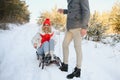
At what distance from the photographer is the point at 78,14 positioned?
521 centimetres

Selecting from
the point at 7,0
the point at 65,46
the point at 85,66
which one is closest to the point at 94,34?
the point at 85,66

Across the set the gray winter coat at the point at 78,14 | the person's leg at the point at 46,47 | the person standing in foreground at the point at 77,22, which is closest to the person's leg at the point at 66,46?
the person standing in foreground at the point at 77,22

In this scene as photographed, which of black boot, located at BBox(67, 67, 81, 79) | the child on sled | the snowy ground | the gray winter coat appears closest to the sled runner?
the snowy ground

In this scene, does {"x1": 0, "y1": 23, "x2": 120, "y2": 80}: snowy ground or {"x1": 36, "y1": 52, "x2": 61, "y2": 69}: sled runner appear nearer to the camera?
{"x1": 0, "y1": 23, "x2": 120, "y2": 80}: snowy ground

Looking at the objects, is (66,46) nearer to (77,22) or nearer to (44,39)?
(77,22)

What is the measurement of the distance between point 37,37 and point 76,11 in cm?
184

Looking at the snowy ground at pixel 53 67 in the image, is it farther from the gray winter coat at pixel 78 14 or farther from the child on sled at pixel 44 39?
the gray winter coat at pixel 78 14

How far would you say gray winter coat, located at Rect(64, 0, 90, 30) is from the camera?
5.01m

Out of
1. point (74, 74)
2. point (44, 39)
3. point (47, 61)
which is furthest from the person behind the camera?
point (44, 39)

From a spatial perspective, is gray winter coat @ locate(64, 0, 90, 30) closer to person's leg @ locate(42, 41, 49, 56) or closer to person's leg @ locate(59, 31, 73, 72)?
person's leg @ locate(59, 31, 73, 72)

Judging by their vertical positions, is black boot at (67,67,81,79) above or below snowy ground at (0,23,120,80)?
above

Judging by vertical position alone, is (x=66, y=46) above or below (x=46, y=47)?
above

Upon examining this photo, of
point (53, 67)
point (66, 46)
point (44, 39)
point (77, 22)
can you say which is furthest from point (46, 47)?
point (77, 22)

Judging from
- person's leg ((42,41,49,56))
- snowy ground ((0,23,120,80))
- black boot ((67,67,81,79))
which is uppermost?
person's leg ((42,41,49,56))
